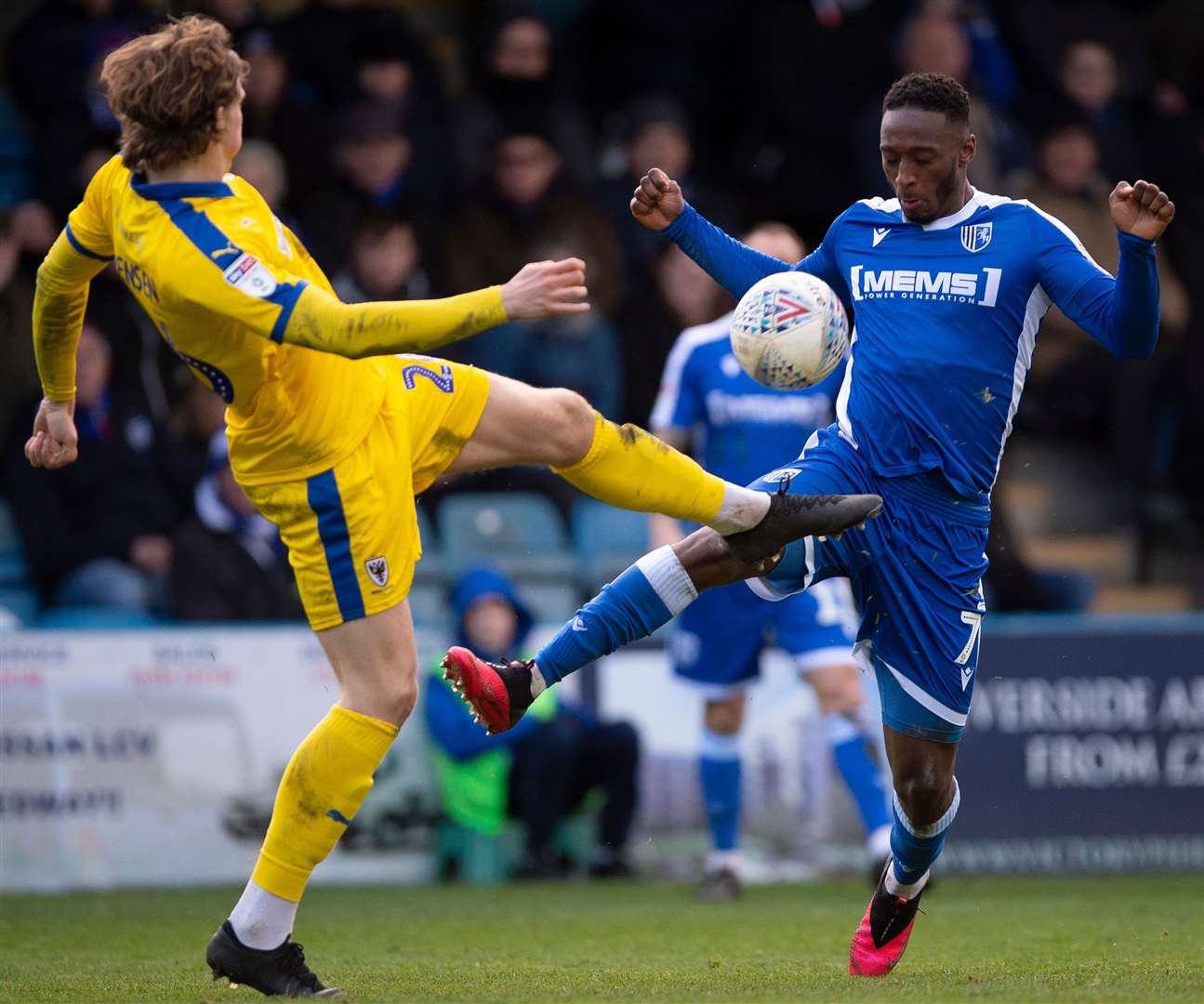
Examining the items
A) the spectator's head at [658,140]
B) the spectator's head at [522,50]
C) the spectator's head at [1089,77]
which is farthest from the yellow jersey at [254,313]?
the spectator's head at [1089,77]

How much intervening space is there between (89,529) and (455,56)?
5.68 metres

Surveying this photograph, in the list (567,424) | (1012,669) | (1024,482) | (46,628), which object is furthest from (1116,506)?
(567,424)

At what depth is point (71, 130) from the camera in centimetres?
1113

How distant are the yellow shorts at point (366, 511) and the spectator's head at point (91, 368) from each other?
491 centimetres

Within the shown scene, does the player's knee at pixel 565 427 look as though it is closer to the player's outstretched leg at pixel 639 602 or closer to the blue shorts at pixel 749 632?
the player's outstretched leg at pixel 639 602

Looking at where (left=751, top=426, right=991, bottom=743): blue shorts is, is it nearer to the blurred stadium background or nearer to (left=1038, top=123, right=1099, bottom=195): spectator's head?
the blurred stadium background

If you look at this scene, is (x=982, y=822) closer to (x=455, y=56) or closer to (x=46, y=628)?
(x=46, y=628)

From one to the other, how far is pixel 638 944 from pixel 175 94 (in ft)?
11.9

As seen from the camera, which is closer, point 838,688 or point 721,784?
point 838,688

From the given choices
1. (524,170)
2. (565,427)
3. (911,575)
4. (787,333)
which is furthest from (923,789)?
(524,170)

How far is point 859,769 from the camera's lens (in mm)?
8547

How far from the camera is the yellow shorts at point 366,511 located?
204 inches

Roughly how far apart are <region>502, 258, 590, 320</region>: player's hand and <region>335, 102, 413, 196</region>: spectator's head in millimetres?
6840

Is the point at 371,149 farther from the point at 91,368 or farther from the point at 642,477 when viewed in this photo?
the point at 642,477
